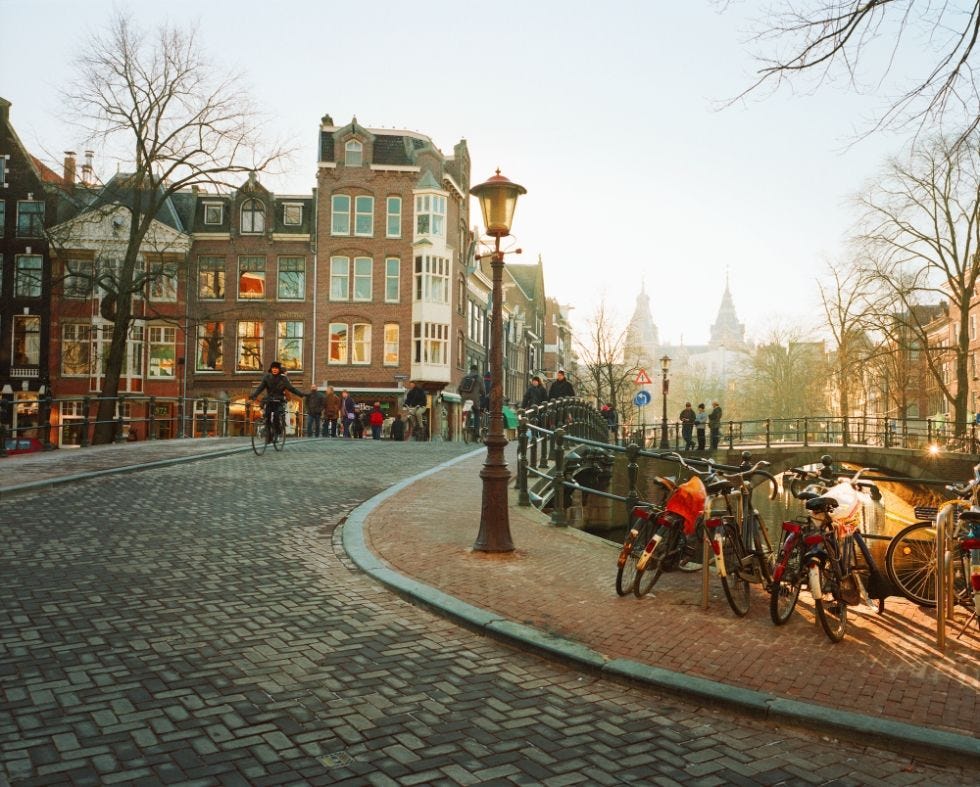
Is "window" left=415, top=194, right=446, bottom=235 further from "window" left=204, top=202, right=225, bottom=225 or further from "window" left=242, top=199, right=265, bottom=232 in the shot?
"window" left=204, top=202, right=225, bottom=225

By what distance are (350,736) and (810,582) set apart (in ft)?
10.4

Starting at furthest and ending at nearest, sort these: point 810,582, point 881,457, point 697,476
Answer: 1. point 881,457
2. point 697,476
3. point 810,582

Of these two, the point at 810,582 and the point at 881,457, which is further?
the point at 881,457

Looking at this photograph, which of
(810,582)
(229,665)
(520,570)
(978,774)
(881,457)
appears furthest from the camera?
(881,457)

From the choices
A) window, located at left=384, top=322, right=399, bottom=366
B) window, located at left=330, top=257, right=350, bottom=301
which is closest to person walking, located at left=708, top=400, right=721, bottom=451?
window, located at left=384, top=322, right=399, bottom=366

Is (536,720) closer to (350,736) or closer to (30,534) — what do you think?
(350,736)

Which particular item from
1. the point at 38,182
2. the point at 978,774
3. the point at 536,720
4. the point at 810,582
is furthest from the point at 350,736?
the point at 38,182

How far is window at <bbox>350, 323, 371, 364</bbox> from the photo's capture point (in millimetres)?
38031

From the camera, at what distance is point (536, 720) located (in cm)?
396

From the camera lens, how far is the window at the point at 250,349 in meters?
37.9

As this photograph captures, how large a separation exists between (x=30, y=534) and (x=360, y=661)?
4594mm

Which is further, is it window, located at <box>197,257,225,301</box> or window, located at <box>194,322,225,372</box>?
window, located at <box>197,257,225,301</box>

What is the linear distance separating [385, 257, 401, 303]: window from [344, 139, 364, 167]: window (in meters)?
4.84

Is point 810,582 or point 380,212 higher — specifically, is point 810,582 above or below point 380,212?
below
